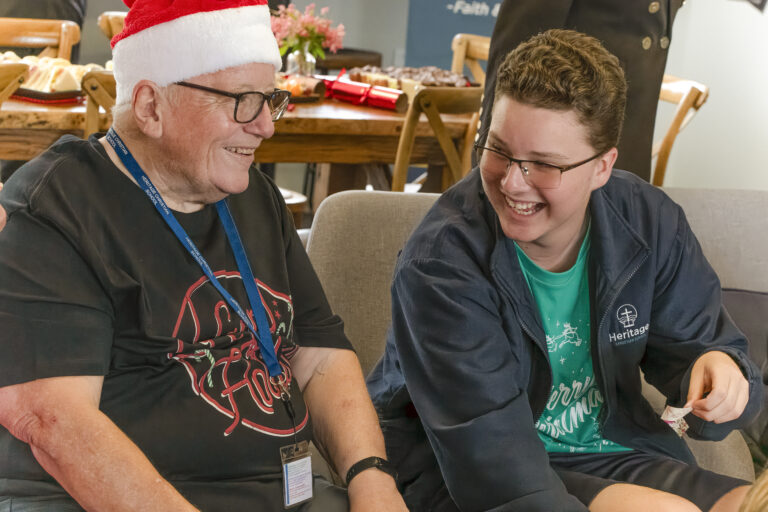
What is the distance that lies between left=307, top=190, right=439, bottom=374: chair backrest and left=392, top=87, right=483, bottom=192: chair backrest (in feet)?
5.07

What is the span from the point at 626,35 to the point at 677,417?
4.28 feet

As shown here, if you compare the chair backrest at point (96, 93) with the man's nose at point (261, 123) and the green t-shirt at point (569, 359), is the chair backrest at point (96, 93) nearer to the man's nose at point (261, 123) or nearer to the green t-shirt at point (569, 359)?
the man's nose at point (261, 123)

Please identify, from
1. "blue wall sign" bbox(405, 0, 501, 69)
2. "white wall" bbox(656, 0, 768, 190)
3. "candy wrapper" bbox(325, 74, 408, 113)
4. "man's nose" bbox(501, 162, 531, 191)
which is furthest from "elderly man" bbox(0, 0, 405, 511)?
"blue wall sign" bbox(405, 0, 501, 69)

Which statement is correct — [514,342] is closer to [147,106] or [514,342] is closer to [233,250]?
[233,250]

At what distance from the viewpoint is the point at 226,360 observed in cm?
140

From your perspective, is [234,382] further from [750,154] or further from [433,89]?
[750,154]

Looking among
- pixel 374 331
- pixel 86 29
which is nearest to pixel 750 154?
pixel 374 331

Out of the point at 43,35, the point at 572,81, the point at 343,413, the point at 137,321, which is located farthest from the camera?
the point at 43,35

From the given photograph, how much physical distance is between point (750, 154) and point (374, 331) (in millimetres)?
3848

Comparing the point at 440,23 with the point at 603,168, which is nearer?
the point at 603,168

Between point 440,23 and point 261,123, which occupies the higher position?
point 261,123

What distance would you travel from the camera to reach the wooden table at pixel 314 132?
3.07 meters

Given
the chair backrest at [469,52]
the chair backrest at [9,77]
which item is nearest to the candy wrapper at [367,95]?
the chair backrest at [469,52]

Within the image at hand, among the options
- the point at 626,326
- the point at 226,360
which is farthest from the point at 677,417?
the point at 226,360
